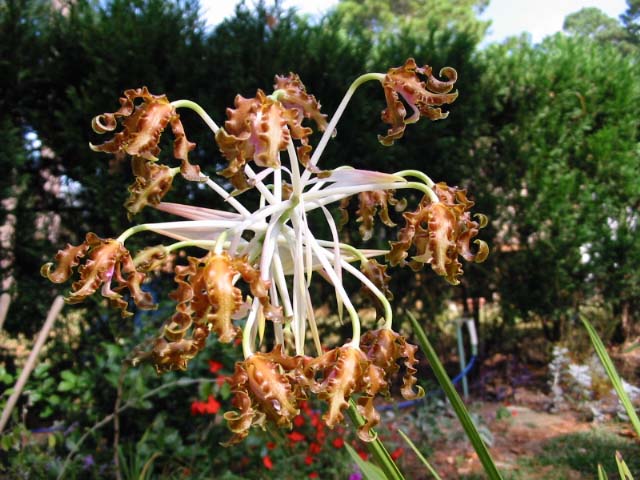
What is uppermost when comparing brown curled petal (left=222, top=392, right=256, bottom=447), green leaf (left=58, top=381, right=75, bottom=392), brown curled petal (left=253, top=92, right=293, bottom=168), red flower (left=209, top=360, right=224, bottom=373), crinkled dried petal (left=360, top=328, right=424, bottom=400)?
brown curled petal (left=253, top=92, right=293, bottom=168)

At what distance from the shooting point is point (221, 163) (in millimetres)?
3453

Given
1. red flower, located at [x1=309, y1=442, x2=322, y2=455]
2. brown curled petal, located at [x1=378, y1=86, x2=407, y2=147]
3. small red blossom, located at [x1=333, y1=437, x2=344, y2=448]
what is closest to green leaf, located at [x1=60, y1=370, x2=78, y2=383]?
red flower, located at [x1=309, y1=442, x2=322, y2=455]

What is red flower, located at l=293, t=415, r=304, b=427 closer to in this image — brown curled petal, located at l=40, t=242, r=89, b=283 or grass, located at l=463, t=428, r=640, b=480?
grass, located at l=463, t=428, r=640, b=480

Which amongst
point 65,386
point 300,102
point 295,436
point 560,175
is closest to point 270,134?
point 300,102

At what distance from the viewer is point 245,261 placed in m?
0.74

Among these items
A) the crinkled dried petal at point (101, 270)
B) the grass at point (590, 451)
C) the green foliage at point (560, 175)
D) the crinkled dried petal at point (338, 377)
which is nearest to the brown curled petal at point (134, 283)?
the crinkled dried petal at point (101, 270)

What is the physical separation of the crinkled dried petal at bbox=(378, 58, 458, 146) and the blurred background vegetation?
1918mm

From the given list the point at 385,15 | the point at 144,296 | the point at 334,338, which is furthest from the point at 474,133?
the point at 385,15

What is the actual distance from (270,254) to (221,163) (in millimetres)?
2715

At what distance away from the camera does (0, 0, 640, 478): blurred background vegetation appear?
9.86 ft

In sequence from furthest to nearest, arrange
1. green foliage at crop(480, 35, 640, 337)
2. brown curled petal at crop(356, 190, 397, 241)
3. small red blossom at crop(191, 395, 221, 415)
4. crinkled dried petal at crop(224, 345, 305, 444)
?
green foliage at crop(480, 35, 640, 337) < small red blossom at crop(191, 395, 221, 415) < brown curled petal at crop(356, 190, 397, 241) < crinkled dried petal at crop(224, 345, 305, 444)

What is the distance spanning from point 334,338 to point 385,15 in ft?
65.4

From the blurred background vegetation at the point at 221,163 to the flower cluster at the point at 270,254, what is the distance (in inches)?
68.7

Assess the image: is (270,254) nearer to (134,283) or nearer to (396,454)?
(134,283)
